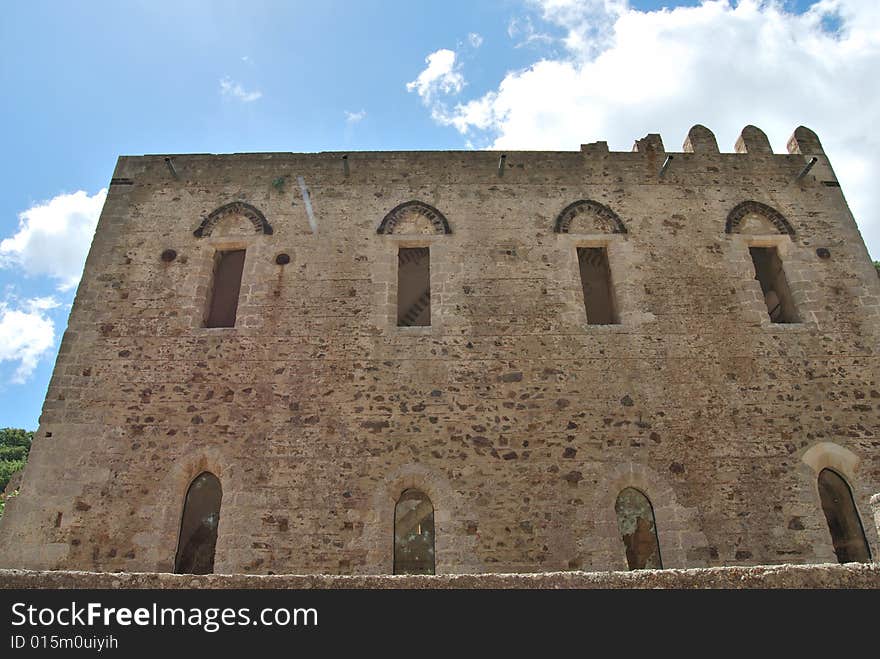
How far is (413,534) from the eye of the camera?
7.73 metres

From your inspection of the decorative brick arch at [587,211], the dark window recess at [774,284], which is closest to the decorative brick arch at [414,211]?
the decorative brick arch at [587,211]

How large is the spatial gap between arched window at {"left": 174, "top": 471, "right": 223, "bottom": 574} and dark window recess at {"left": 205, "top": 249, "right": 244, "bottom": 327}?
2.88 meters

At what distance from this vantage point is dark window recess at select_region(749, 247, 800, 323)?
30.5 feet

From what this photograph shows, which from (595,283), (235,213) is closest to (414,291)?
(595,283)

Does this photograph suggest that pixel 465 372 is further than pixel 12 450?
No

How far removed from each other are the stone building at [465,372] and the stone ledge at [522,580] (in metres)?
3.37

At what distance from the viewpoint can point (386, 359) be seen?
27.7ft

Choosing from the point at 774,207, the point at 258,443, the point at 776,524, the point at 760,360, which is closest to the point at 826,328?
the point at 760,360

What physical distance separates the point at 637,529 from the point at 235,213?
25.2 feet

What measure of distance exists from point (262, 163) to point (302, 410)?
459 centimetres

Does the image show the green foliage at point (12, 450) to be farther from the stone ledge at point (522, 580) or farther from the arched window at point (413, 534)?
the stone ledge at point (522, 580)

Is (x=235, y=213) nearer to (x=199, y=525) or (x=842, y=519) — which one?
(x=199, y=525)

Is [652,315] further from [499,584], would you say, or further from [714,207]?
[499,584]
